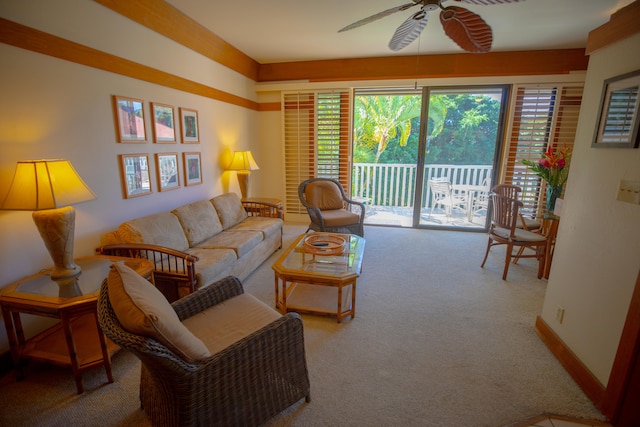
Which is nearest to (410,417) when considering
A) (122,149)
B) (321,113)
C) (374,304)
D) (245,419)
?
(245,419)

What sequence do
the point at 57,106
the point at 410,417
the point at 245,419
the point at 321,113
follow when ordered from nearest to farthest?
the point at 245,419 → the point at 410,417 → the point at 57,106 → the point at 321,113

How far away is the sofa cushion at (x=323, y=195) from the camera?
14.5ft

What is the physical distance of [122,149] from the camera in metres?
2.60

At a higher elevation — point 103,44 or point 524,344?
point 103,44

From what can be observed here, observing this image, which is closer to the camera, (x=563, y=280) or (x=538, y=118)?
(x=563, y=280)

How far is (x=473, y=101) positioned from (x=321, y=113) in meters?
2.69

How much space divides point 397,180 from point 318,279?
4.32m

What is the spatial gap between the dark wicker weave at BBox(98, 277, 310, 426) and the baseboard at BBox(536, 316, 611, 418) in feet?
5.32

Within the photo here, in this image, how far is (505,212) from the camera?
128 inches

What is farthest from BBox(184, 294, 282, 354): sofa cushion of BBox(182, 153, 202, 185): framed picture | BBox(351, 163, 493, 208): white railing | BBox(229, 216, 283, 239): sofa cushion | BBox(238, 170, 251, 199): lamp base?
BBox(351, 163, 493, 208): white railing

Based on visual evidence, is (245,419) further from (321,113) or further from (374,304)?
(321,113)

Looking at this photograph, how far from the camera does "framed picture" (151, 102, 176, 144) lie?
9.69 feet

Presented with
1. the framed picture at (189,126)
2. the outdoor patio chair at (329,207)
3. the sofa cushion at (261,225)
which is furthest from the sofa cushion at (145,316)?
the outdoor patio chair at (329,207)

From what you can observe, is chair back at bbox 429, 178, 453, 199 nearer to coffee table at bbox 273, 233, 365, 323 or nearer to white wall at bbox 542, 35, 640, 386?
coffee table at bbox 273, 233, 365, 323
